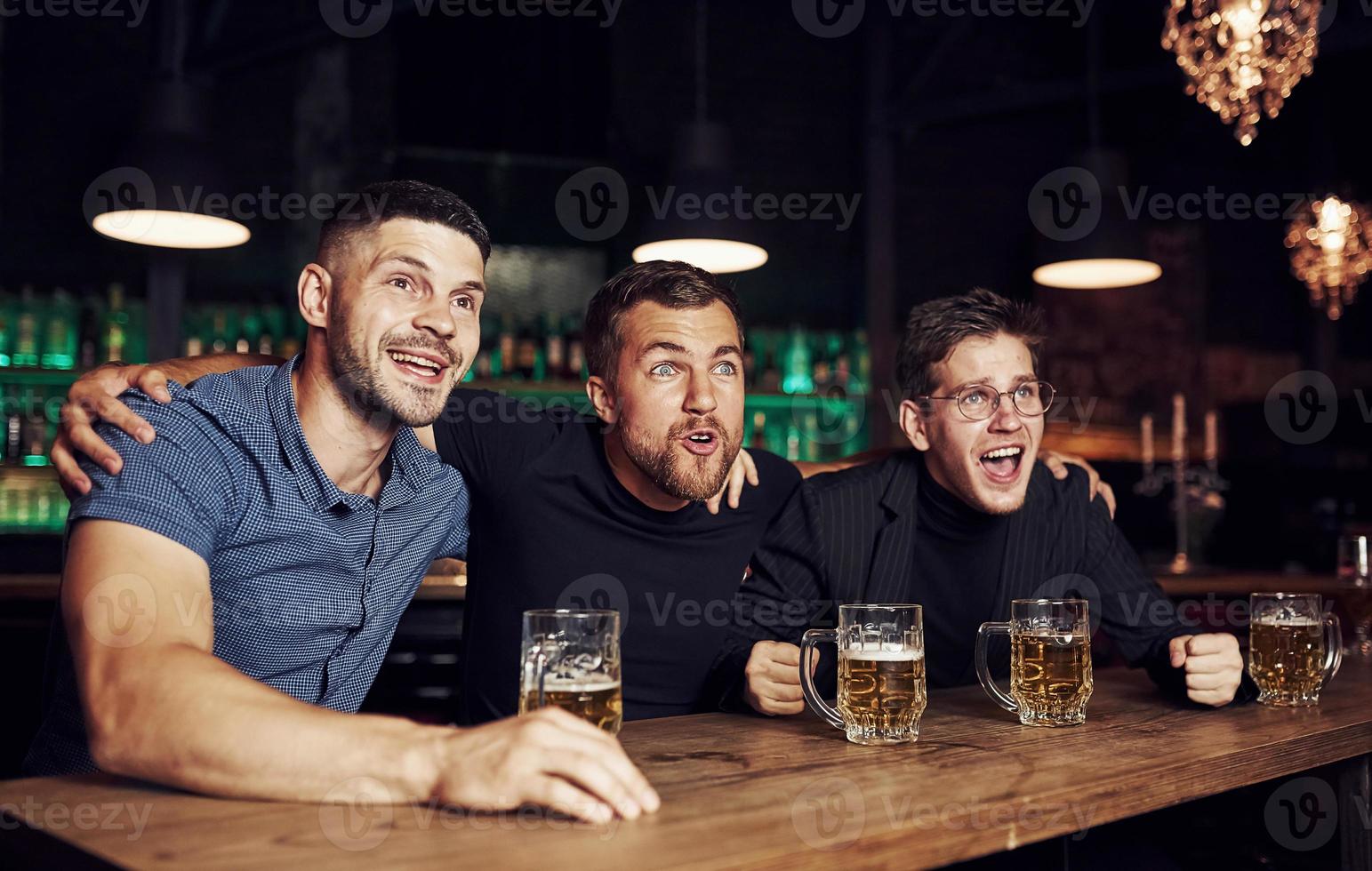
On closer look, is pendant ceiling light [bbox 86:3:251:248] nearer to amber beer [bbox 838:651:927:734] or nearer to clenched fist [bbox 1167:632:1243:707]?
amber beer [bbox 838:651:927:734]

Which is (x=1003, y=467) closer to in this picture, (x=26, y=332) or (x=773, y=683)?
(x=773, y=683)

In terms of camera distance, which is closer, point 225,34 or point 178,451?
point 178,451

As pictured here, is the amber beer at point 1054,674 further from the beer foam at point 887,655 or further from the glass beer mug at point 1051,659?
the beer foam at point 887,655

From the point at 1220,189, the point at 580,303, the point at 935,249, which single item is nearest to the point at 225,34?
the point at 580,303

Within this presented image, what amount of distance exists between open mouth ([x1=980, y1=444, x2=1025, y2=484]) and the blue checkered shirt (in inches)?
40.6

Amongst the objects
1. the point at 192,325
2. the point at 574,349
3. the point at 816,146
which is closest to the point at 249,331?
the point at 192,325

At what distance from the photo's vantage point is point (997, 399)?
2.15 meters

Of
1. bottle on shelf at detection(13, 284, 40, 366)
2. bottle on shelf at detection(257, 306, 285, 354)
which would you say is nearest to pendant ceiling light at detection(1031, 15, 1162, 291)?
bottle on shelf at detection(257, 306, 285, 354)

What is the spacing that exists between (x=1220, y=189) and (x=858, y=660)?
22.6 ft

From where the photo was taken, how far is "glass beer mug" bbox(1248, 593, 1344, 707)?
1665 mm

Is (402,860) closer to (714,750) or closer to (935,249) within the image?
(714,750)

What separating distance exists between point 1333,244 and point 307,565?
18.3ft

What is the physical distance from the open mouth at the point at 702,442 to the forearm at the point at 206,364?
0.67 metres

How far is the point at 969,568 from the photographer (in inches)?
87.0
